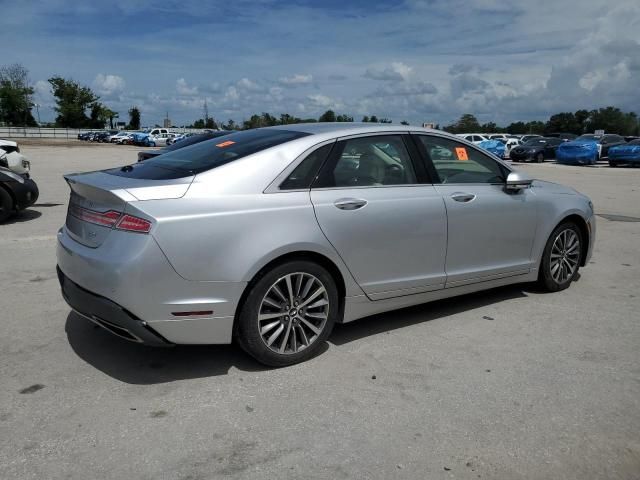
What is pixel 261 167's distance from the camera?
12.5ft

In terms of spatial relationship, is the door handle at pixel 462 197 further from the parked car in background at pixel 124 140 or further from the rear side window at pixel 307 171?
the parked car in background at pixel 124 140

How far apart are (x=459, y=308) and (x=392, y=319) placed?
2.35 ft

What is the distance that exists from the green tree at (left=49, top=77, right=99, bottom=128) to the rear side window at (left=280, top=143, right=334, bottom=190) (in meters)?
93.8

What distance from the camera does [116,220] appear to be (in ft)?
11.4

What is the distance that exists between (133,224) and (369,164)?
181cm

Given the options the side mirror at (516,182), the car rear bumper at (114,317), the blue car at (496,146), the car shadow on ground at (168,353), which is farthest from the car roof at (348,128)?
the blue car at (496,146)

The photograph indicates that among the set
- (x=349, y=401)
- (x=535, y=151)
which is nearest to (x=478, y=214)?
(x=349, y=401)

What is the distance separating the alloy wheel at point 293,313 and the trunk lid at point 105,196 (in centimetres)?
89

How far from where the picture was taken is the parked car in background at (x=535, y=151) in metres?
31.5

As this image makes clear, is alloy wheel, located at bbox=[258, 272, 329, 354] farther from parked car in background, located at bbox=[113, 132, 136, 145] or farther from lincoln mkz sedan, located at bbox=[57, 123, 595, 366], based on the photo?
parked car in background, located at bbox=[113, 132, 136, 145]

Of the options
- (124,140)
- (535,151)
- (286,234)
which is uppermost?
(286,234)

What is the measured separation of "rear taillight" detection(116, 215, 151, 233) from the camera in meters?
3.36

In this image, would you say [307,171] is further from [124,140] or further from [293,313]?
[124,140]

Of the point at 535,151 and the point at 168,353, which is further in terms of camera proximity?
the point at 535,151
